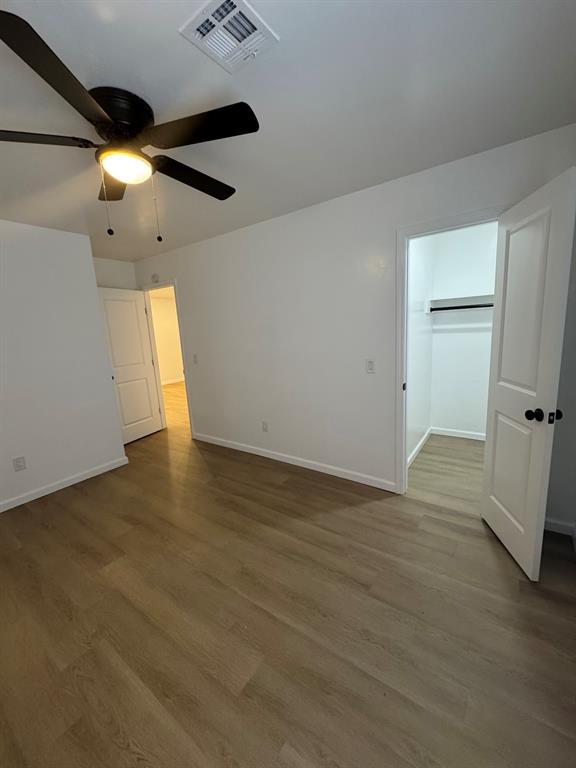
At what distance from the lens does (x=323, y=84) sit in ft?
4.48

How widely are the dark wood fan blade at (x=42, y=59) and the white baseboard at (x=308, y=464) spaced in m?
2.88

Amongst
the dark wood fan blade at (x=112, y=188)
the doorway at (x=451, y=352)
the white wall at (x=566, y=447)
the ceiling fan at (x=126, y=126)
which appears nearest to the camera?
the ceiling fan at (x=126, y=126)

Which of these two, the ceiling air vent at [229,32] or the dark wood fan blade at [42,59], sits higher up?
the ceiling air vent at [229,32]

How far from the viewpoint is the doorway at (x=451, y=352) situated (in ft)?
10.2

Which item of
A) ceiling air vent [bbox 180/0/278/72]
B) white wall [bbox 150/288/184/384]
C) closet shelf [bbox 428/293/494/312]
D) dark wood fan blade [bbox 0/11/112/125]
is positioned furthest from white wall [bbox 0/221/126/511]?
white wall [bbox 150/288/184/384]

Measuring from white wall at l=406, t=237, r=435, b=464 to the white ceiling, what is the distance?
101 cm

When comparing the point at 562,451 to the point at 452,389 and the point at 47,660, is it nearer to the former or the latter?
the point at 452,389

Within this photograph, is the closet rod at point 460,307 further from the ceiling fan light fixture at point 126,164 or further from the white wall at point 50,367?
the white wall at point 50,367

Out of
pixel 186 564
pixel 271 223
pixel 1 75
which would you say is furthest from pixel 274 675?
pixel 271 223

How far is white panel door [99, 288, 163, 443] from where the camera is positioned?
153 inches

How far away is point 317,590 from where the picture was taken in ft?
5.65

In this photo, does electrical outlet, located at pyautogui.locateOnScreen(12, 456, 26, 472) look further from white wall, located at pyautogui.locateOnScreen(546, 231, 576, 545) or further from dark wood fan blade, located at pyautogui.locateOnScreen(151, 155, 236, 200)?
white wall, located at pyautogui.locateOnScreen(546, 231, 576, 545)

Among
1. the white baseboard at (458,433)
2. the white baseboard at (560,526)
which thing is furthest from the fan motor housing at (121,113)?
the white baseboard at (458,433)

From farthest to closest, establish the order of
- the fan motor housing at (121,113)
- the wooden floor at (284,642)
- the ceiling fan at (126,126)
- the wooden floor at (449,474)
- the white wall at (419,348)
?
the white wall at (419,348) < the wooden floor at (449,474) < the fan motor housing at (121,113) < the wooden floor at (284,642) < the ceiling fan at (126,126)
